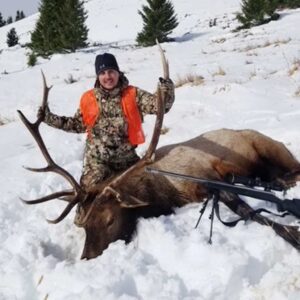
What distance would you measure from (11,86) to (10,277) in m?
9.85

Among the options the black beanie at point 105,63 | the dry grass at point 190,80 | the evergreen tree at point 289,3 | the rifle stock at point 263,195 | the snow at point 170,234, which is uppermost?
the black beanie at point 105,63

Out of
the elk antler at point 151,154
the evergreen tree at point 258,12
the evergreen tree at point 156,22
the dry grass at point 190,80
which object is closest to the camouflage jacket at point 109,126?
the elk antler at point 151,154

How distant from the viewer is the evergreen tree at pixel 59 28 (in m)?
28.0

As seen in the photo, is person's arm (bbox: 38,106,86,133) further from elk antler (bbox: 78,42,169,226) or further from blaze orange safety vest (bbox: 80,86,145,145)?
elk antler (bbox: 78,42,169,226)

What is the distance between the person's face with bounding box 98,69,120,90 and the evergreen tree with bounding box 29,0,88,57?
23825mm

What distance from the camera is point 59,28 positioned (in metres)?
28.1

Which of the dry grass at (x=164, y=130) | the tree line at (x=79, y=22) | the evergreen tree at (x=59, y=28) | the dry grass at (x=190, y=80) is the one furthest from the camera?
the evergreen tree at (x=59, y=28)

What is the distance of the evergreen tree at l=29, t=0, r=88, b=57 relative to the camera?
91.9 feet

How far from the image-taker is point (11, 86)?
42.5 ft

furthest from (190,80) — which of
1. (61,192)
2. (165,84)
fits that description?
(61,192)

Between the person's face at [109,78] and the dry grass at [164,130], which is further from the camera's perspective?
the dry grass at [164,130]

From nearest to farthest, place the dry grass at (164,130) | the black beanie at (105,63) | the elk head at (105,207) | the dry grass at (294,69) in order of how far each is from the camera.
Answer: the elk head at (105,207) → the black beanie at (105,63) → the dry grass at (164,130) → the dry grass at (294,69)

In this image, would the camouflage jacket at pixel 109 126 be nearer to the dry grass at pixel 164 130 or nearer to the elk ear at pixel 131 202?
the elk ear at pixel 131 202

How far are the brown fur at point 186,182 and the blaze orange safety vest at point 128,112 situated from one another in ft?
1.19
